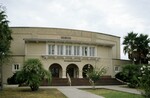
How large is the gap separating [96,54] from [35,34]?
39.7ft

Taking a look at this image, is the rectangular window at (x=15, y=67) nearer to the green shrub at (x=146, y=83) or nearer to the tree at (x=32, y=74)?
the tree at (x=32, y=74)

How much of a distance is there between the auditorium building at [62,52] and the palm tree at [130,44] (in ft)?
7.88

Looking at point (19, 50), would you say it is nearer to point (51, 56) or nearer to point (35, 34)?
point (35, 34)

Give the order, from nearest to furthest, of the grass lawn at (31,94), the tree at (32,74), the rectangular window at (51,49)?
the grass lawn at (31,94)
the tree at (32,74)
the rectangular window at (51,49)

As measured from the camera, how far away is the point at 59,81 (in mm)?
43000

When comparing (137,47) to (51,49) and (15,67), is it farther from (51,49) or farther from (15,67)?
(15,67)

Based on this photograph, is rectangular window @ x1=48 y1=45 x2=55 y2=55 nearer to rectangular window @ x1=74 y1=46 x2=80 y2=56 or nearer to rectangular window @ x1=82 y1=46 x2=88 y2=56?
rectangular window @ x1=74 y1=46 x2=80 y2=56

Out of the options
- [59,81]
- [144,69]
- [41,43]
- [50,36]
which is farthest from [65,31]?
[144,69]

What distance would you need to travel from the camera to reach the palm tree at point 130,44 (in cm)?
5228

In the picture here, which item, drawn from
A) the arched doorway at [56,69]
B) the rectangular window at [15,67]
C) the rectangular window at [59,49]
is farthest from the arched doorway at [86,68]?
the rectangular window at [15,67]

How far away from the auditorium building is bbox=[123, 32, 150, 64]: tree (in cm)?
300

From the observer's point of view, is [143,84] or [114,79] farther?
[114,79]

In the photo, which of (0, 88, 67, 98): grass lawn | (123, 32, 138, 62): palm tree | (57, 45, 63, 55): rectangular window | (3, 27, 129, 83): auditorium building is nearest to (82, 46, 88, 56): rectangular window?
(3, 27, 129, 83): auditorium building

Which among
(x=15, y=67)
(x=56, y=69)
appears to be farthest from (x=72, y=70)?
(x=15, y=67)
